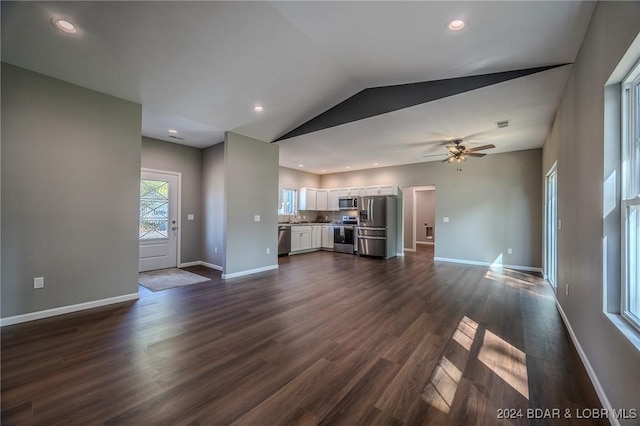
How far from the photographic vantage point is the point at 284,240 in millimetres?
7434

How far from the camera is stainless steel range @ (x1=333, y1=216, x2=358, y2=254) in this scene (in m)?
7.98

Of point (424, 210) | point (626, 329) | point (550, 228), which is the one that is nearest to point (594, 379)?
→ point (626, 329)

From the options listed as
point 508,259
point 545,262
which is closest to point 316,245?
point 508,259

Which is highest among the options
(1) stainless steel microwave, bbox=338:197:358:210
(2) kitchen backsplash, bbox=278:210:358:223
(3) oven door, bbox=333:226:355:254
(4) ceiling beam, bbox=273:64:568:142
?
(4) ceiling beam, bbox=273:64:568:142

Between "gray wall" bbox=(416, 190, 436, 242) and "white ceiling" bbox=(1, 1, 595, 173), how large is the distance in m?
5.65

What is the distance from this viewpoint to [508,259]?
6.00 m

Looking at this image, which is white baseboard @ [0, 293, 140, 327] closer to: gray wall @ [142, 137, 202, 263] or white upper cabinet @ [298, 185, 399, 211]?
gray wall @ [142, 137, 202, 263]

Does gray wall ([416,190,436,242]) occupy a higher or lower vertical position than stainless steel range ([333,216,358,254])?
higher

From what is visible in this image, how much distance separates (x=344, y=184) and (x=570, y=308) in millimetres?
6859

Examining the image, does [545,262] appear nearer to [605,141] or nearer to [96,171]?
[605,141]

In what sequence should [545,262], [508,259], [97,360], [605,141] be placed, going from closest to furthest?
[605,141]
[97,360]
[545,262]
[508,259]

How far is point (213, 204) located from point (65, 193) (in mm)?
2870

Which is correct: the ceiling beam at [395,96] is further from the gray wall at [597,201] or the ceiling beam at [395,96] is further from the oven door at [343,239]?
the oven door at [343,239]

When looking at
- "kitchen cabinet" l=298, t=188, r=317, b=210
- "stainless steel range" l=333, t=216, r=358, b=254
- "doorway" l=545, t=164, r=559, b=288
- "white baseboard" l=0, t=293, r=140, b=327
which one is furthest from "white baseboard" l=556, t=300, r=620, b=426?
"kitchen cabinet" l=298, t=188, r=317, b=210
